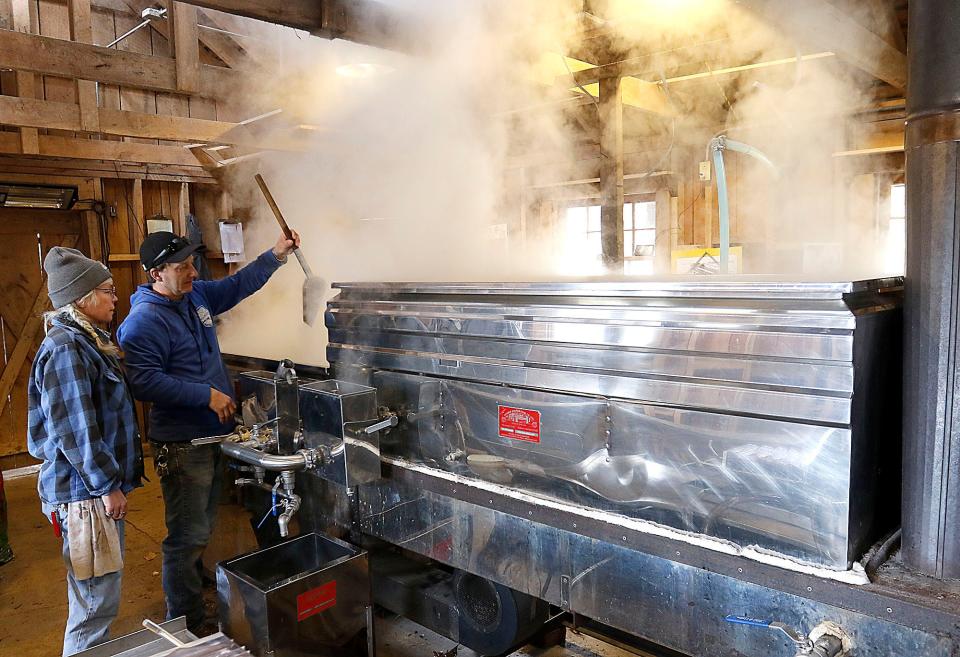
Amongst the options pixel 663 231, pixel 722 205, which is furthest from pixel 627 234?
pixel 722 205

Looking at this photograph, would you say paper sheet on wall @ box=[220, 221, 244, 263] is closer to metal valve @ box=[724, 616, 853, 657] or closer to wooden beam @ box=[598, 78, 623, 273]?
wooden beam @ box=[598, 78, 623, 273]

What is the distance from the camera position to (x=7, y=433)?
614 cm

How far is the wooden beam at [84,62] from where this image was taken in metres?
3.59

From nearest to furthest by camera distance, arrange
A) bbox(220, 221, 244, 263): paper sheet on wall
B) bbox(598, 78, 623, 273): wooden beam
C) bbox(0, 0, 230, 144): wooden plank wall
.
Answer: bbox(598, 78, 623, 273): wooden beam
bbox(0, 0, 230, 144): wooden plank wall
bbox(220, 221, 244, 263): paper sheet on wall

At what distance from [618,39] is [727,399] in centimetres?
239

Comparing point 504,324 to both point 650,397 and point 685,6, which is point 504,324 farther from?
point 685,6

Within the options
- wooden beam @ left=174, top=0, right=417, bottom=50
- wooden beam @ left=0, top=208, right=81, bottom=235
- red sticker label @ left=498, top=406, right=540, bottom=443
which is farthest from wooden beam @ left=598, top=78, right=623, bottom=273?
wooden beam @ left=0, top=208, right=81, bottom=235

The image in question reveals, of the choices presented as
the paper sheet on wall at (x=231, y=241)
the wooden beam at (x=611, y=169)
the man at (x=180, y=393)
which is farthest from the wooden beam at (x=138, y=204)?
the wooden beam at (x=611, y=169)

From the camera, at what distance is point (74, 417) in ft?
8.11

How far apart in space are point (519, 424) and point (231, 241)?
19.2 feet

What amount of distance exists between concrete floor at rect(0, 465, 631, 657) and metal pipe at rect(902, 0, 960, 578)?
70.8 inches

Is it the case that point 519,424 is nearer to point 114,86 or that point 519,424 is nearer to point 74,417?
point 74,417

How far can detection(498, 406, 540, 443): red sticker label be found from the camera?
1998mm

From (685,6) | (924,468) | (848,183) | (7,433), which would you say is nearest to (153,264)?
(685,6)
